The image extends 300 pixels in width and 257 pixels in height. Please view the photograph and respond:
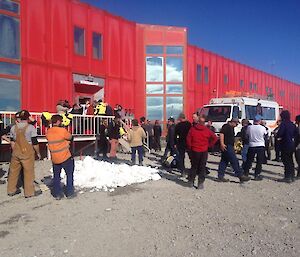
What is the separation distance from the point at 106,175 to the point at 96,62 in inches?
418

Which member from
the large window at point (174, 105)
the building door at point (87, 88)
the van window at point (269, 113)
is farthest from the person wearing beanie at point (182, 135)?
the large window at point (174, 105)

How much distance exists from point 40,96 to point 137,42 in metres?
8.84

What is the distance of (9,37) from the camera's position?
13.8 meters

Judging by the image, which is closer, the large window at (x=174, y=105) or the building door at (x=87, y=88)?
the building door at (x=87, y=88)

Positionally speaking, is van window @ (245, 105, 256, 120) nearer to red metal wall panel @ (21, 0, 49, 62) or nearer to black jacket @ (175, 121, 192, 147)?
black jacket @ (175, 121, 192, 147)

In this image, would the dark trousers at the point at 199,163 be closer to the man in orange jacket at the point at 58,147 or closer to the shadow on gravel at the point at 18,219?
the man in orange jacket at the point at 58,147

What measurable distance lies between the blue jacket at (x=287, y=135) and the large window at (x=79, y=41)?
11.5m

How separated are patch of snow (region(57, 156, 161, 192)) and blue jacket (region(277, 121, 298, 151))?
3349 mm

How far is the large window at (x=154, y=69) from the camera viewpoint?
22.5 metres

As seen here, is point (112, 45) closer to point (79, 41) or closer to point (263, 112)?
point (79, 41)

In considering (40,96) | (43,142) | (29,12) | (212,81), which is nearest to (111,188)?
(43,142)

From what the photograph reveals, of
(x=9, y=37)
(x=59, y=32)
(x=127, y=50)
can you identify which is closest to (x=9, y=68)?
(x=9, y=37)

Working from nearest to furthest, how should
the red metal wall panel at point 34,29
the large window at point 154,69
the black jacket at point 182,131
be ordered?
the black jacket at point 182,131 → the red metal wall panel at point 34,29 → the large window at point 154,69

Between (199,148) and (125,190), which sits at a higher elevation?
(199,148)
